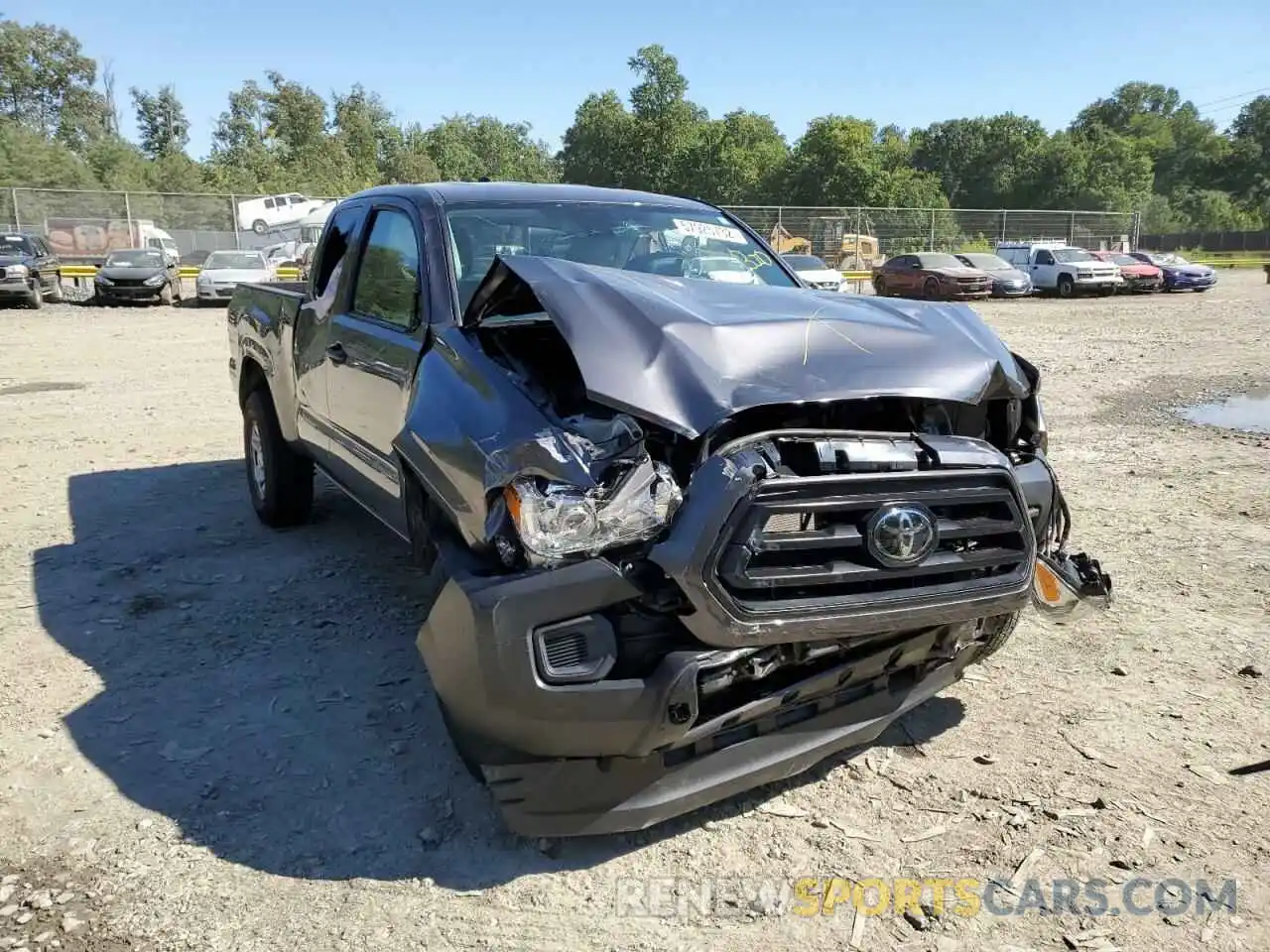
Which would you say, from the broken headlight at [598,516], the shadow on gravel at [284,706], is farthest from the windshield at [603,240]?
the broken headlight at [598,516]

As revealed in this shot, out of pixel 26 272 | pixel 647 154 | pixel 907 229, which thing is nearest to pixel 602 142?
pixel 647 154

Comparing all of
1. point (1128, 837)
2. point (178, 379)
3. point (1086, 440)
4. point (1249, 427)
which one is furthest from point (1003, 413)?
point (178, 379)

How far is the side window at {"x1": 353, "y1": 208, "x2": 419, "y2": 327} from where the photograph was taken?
404 centimetres

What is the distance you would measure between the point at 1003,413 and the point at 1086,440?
556cm

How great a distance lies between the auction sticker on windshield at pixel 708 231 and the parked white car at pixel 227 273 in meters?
22.2

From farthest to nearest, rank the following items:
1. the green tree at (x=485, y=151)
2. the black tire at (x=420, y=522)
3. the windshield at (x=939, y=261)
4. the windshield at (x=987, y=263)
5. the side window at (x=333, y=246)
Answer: the green tree at (x=485, y=151)
the windshield at (x=987, y=263)
the windshield at (x=939, y=261)
the side window at (x=333, y=246)
the black tire at (x=420, y=522)

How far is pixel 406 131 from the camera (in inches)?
3469

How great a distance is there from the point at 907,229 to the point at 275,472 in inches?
1514

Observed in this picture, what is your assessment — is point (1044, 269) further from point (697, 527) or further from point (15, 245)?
point (697, 527)

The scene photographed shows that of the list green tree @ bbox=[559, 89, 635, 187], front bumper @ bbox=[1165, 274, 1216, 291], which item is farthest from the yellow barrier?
green tree @ bbox=[559, 89, 635, 187]

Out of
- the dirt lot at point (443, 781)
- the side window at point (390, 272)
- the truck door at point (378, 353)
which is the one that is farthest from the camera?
the side window at point (390, 272)

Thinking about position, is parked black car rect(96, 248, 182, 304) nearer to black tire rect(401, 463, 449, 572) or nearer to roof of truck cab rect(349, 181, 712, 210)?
roof of truck cab rect(349, 181, 712, 210)

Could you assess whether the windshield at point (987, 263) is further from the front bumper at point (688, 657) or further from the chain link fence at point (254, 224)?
the front bumper at point (688, 657)

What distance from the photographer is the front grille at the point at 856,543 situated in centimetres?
243
